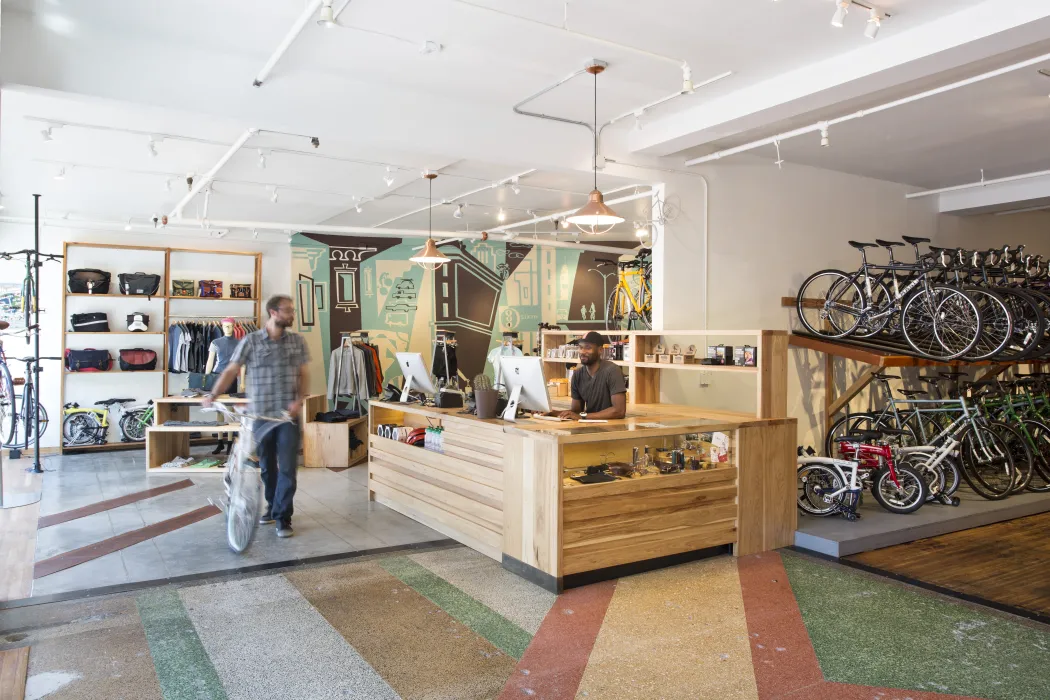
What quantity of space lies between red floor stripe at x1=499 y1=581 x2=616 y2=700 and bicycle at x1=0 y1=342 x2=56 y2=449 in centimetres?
651

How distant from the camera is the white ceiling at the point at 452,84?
4.43 meters

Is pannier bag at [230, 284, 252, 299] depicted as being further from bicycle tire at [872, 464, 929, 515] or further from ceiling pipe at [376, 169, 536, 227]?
bicycle tire at [872, 464, 929, 515]

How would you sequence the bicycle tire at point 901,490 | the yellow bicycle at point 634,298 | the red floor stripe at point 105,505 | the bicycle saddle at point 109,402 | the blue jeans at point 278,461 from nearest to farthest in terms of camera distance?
the blue jeans at point 278,461
the bicycle tire at point 901,490
the red floor stripe at point 105,505
the yellow bicycle at point 634,298
the bicycle saddle at point 109,402

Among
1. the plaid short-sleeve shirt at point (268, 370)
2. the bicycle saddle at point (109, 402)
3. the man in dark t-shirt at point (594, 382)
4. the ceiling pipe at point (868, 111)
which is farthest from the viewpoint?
the bicycle saddle at point (109, 402)

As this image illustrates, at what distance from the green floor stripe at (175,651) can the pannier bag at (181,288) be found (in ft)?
23.6

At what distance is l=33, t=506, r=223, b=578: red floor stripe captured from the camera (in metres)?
4.92

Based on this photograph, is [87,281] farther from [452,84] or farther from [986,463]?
[986,463]

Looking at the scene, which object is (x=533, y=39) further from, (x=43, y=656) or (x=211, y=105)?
(x=43, y=656)

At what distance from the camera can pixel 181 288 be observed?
10773 mm

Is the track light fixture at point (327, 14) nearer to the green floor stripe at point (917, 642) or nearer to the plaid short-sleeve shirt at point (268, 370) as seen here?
the plaid short-sleeve shirt at point (268, 370)

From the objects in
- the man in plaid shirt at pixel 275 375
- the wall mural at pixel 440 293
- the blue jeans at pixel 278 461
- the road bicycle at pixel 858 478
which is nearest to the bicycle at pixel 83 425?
the wall mural at pixel 440 293

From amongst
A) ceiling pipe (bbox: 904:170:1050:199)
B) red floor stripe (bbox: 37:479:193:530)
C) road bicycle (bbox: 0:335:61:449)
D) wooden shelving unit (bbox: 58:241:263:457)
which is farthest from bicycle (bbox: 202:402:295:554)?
ceiling pipe (bbox: 904:170:1050:199)

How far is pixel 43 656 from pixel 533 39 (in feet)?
13.9

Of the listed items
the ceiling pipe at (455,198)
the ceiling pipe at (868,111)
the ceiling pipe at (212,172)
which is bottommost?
the ceiling pipe at (212,172)
